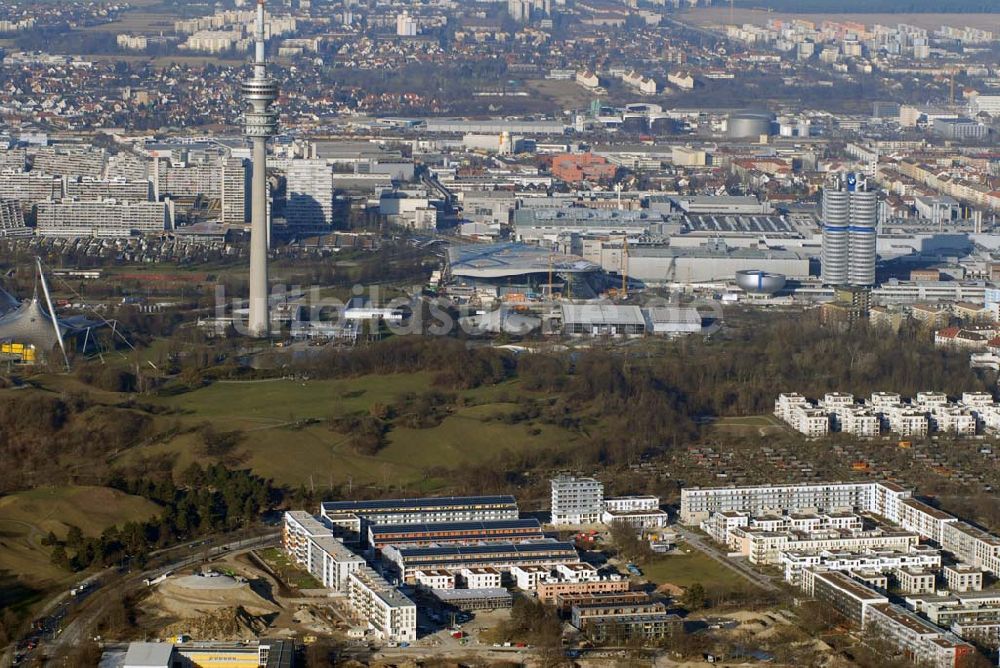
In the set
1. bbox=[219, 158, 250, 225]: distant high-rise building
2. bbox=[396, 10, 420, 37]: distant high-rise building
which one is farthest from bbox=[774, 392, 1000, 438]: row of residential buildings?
bbox=[396, 10, 420, 37]: distant high-rise building

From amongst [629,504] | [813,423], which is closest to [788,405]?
[813,423]

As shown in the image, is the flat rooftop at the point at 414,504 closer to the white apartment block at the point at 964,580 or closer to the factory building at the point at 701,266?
the white apartment block at the point at 964,580

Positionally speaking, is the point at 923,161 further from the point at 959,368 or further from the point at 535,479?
the point at 535,479

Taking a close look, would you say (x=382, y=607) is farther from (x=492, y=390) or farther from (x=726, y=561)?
(x=492, y=390)

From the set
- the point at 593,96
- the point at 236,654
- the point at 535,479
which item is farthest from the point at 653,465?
the point at 593,96

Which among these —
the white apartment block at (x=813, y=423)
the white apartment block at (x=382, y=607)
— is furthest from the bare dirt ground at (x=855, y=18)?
the white apartment block at (x=382, y=607)
